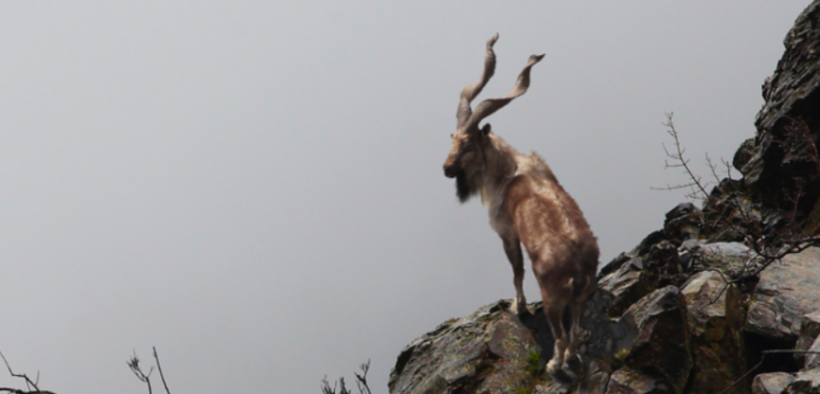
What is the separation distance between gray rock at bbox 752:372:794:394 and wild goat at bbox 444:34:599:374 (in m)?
1.93

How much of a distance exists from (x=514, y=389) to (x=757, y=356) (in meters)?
3.14

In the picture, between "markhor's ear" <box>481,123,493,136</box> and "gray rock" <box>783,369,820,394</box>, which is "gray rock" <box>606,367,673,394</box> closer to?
"gray rock" <box>783,369,820,394</box>

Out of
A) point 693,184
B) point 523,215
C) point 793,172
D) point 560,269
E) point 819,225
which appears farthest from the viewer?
point 793,172

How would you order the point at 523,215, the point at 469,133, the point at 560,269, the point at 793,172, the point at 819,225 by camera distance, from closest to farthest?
the point at 560,269 → the point at 523,215 → the point at 469,133 → the point at 819,225 → the point at 793,172

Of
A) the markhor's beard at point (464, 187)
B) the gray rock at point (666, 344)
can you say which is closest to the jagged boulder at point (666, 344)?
the gray rock at point (666, 344)

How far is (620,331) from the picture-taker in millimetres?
8703

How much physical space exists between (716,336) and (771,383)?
1.30 m

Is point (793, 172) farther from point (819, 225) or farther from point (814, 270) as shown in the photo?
point (814, 270)

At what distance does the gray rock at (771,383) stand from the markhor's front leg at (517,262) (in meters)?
3.16

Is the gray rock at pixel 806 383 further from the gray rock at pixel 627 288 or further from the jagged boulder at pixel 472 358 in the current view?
the jagged boulder at pixel 472 358

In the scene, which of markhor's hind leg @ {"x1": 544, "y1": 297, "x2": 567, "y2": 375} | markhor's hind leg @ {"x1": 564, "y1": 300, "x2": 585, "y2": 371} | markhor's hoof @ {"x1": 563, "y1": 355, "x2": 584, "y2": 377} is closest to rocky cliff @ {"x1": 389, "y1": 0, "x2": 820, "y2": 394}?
markhor's hoof @ {"x1": 563, "y1": 355, "x2": 584, "y2": 377}

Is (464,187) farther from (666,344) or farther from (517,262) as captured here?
(666,344)

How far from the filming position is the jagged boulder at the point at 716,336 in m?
8.23

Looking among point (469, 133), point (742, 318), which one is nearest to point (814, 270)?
point (742, 318)
